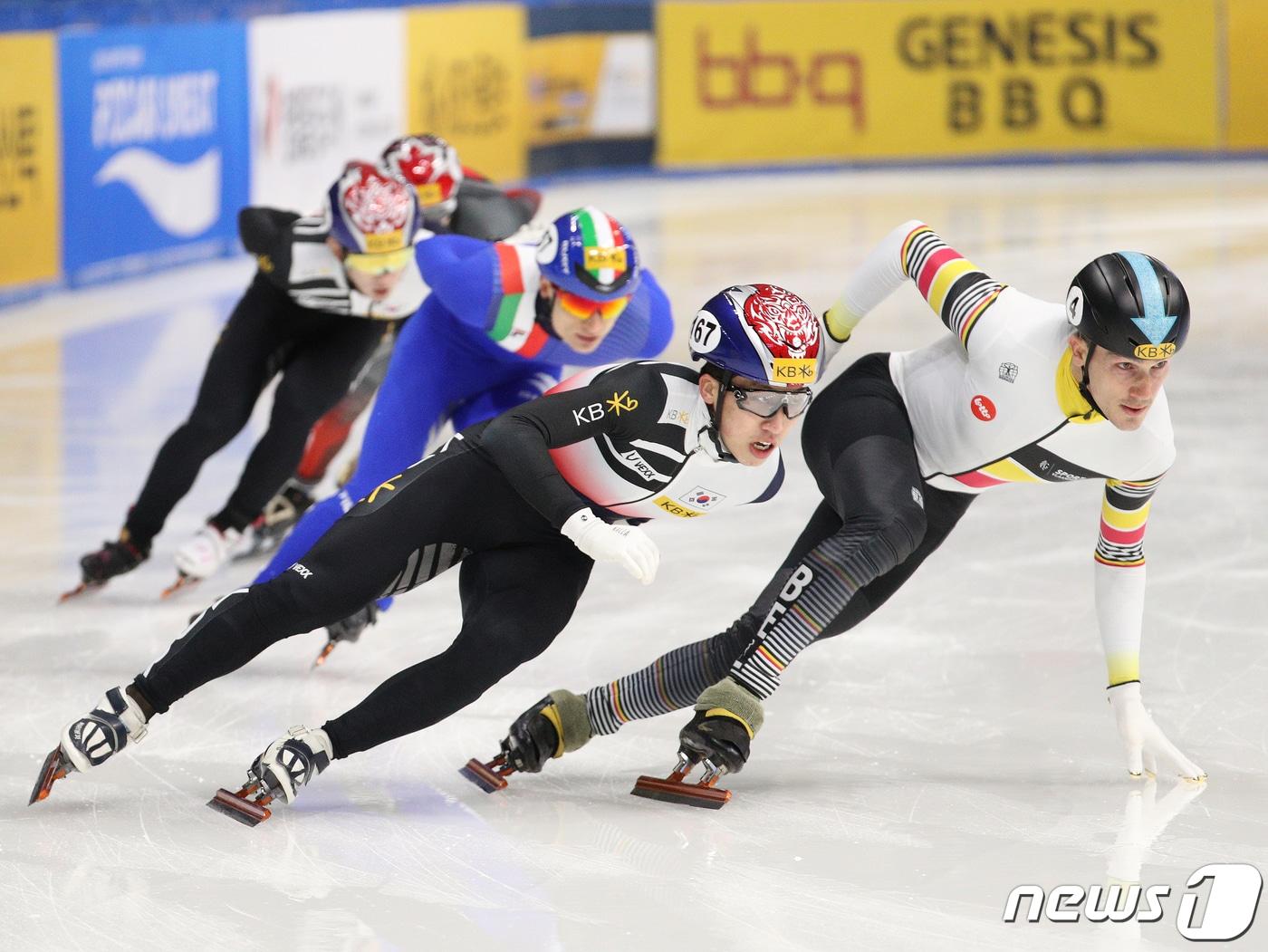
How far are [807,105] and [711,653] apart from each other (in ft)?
49.8

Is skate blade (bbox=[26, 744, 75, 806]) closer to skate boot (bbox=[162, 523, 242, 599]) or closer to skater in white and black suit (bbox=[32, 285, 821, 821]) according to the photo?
skater in white and black suit (bbox=[32, 285, 821, 821])

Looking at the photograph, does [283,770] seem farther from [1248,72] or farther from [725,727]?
[1248,72]

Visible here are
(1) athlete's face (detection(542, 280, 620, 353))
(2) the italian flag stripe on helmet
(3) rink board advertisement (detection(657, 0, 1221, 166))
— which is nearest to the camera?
(2) the italian flag stripe on helmet

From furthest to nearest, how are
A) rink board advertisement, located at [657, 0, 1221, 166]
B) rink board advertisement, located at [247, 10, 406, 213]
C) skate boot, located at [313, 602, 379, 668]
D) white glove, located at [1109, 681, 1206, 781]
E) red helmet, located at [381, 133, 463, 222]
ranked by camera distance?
rink board advertisement, located at [657, 0, 1221, 166] → rink board advertisement, located at [247, 10, 406, 213] → red helmet, located at [381, 133, 463, 222] → skate boot, located at [313, 602, 379, 668] → white glove, located at [1109, 681, 1206, 781]

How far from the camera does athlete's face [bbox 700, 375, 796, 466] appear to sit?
3383 millimetres

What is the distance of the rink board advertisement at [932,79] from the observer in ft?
57.7

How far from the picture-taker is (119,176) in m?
10.9

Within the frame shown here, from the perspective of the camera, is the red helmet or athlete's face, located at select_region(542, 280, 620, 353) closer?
athlete's face, located at select_region(542, 280, 620, 353)

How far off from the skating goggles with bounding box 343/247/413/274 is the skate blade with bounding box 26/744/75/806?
1.99m

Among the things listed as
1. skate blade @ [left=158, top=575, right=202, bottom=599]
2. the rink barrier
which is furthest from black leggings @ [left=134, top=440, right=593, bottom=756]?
the rink barrier

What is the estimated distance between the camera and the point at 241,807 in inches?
134

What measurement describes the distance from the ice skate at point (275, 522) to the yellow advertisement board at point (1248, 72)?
1392cm

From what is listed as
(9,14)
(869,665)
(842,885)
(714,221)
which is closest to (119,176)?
(9,14)

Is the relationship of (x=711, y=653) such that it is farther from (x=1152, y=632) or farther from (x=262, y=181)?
(x=262, y=181)
